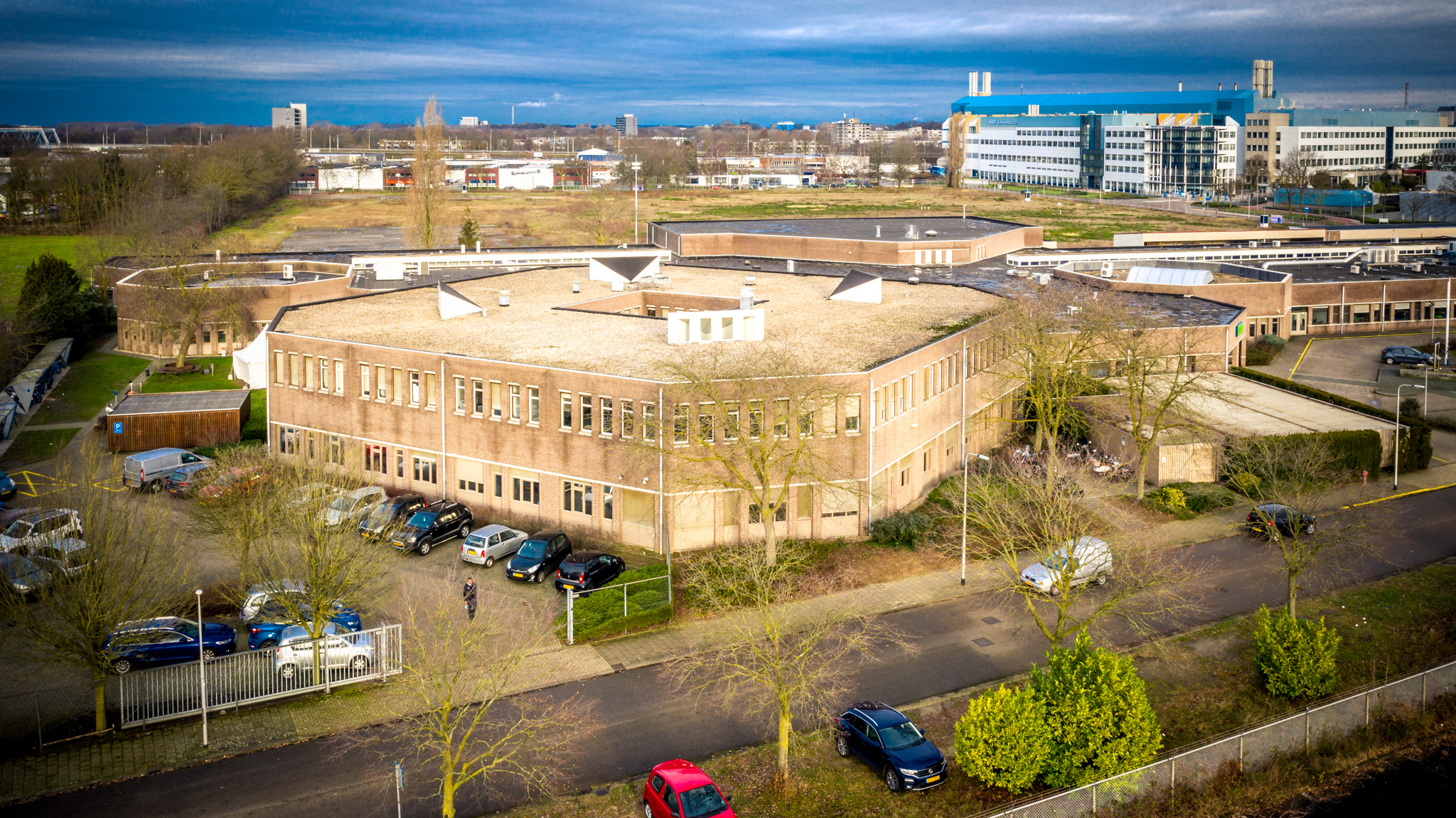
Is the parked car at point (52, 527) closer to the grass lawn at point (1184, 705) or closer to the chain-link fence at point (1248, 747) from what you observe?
the grass lawn at point (1184, 705)

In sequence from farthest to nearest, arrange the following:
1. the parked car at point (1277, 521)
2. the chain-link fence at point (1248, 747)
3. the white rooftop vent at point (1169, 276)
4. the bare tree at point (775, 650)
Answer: the white rooftop vent at point (1169, 276)
the parked car at point (1277, 521)
the bare tree at point (775, 650)
the chain-link fence at point (1248, 747)

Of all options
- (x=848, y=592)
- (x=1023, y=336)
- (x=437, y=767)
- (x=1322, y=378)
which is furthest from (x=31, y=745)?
(x=1322, y=378)

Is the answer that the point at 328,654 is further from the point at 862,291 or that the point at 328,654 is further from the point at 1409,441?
the point at 1409,441

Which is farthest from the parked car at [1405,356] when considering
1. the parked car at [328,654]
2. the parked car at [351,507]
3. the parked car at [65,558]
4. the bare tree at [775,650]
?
the parked car at [65,558]

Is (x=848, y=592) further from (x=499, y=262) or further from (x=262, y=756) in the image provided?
(x=499, y=262)

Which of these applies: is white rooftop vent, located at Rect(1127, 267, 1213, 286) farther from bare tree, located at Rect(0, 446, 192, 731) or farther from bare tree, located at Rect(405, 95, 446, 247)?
bare tree, located at Rect(0, 446, 192, 731)

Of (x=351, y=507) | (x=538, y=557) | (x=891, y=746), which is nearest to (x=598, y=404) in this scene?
(x=538, y=557)

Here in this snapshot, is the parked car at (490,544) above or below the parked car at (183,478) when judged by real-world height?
below

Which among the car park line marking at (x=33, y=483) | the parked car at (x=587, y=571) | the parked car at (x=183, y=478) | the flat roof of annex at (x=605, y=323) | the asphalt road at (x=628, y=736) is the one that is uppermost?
the flat roof of annex at (x=605, y=323)
